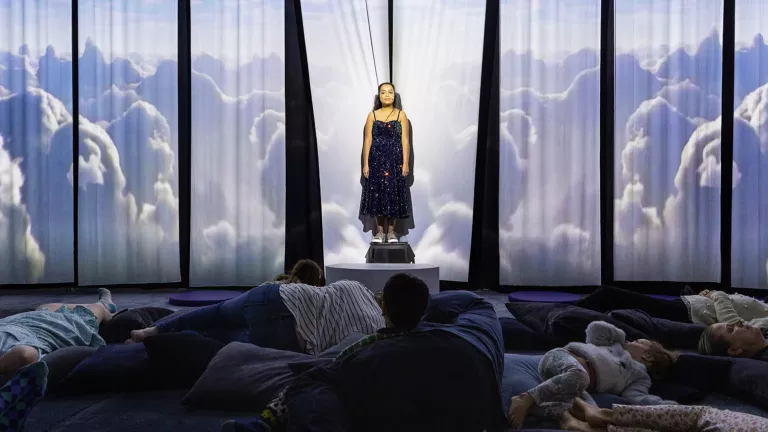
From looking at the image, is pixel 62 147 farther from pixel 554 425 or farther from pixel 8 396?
pixel 554 425

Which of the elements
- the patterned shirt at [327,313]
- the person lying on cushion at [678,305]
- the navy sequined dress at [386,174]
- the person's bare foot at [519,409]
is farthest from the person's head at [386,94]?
the person's bare foot at [519,409]

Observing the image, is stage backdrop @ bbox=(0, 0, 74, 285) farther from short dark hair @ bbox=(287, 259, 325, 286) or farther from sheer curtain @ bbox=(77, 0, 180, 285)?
short dark hair @ bbox=(287, 259, 325, 286)

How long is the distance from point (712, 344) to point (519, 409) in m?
1.41

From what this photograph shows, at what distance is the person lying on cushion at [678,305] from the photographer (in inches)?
134

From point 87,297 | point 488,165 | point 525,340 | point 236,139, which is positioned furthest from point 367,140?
point 525,340

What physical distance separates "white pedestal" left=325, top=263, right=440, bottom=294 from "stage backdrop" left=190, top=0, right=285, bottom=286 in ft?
4.22

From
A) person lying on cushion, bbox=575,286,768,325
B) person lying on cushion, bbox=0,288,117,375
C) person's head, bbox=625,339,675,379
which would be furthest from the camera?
person lying on cushion, bbox=575,286,768,325

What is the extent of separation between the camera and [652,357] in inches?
102

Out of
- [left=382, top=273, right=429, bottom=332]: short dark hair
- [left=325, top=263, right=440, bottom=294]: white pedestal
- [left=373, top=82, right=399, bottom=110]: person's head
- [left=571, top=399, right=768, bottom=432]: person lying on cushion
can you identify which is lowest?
[left=571, top=399, right=768, bottom=432]: person lying on cushion

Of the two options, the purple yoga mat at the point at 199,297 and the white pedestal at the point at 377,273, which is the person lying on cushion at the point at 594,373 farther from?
the purple yoga mat at the point at 199,297

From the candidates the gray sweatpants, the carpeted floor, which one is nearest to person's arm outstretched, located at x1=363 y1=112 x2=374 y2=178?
the carpeted floor

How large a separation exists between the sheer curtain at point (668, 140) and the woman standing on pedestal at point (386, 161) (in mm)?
1906

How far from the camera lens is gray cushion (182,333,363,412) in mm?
2164

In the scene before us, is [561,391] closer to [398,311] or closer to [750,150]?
[398,311]
